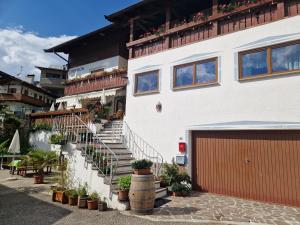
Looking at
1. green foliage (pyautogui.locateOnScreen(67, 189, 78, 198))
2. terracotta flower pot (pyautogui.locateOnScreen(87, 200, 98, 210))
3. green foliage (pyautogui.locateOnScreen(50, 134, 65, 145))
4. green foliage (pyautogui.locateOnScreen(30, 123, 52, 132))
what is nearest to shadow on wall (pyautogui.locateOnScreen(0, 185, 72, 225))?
green foliage (pyautogui.locateOnScreen(67, 189, 78, 198))

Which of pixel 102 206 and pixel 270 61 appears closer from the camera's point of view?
pixel 102 206

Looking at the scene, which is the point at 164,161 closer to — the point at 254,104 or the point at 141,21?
the point at 254,104

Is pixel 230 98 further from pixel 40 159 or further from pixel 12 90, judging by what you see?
pixel 12 90

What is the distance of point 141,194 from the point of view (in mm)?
7574

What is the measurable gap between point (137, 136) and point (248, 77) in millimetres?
6877

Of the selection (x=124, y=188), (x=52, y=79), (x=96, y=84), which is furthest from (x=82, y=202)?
(x=52, y=79)

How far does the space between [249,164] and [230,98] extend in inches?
119

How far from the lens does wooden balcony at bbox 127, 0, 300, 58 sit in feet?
31.3

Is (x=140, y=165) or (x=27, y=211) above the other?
(x=140, y=165)

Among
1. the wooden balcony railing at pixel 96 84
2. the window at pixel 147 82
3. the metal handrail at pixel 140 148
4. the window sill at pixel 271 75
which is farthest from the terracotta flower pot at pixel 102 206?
the wooden balcony railing at pixel 96 84

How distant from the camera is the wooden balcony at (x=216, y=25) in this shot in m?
9.53

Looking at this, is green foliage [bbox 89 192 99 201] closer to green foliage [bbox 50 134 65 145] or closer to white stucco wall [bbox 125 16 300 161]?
green foliage [bbox 50 134 65 145]

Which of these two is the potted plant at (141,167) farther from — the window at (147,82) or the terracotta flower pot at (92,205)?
the window at (147,82)

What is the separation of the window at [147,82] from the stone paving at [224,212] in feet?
21.2
